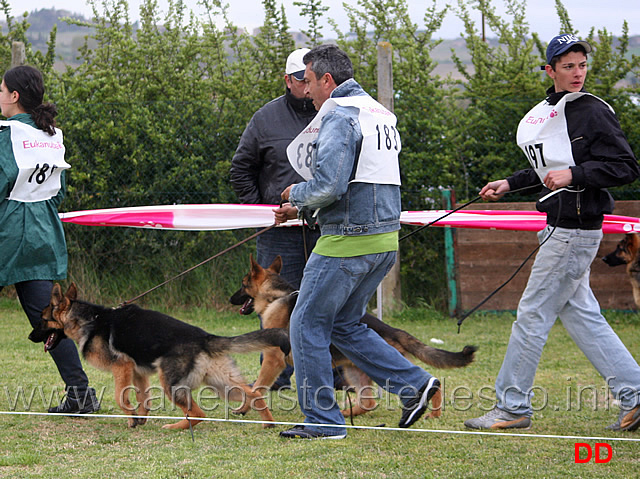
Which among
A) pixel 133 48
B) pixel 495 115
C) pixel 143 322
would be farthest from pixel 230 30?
pixel 143 322

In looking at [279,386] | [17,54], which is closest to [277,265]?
[279,386]

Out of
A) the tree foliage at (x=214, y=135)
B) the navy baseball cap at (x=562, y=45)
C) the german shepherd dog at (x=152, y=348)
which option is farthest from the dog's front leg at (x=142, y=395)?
the tree foliage at (x=214, y=135)

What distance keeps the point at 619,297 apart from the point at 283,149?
4.93 meters

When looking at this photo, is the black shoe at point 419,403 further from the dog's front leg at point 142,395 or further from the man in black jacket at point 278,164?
the dog's front leg at point 142,395

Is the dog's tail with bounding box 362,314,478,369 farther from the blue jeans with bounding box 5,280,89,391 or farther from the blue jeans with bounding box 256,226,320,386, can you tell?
the blue jeans with bounding box 5,280,89,391

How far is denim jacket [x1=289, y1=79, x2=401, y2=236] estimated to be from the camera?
12.5 ft

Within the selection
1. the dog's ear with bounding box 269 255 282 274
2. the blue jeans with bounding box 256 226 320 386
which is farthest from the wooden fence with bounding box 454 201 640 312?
the dog's ear with bounding box 269 255 282 274

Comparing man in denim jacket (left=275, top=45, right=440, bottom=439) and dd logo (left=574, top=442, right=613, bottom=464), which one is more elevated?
man in denim jacket (left=275, top=45, right=440, bottom=439)

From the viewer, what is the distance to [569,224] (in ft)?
14.0

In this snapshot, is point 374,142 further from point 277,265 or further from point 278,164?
point 277,265

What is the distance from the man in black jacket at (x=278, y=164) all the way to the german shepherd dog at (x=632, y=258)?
3172 mm

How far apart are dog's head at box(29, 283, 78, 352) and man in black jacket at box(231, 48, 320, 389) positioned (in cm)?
142

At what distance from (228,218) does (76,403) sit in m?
1.99

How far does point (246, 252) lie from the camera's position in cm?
900
